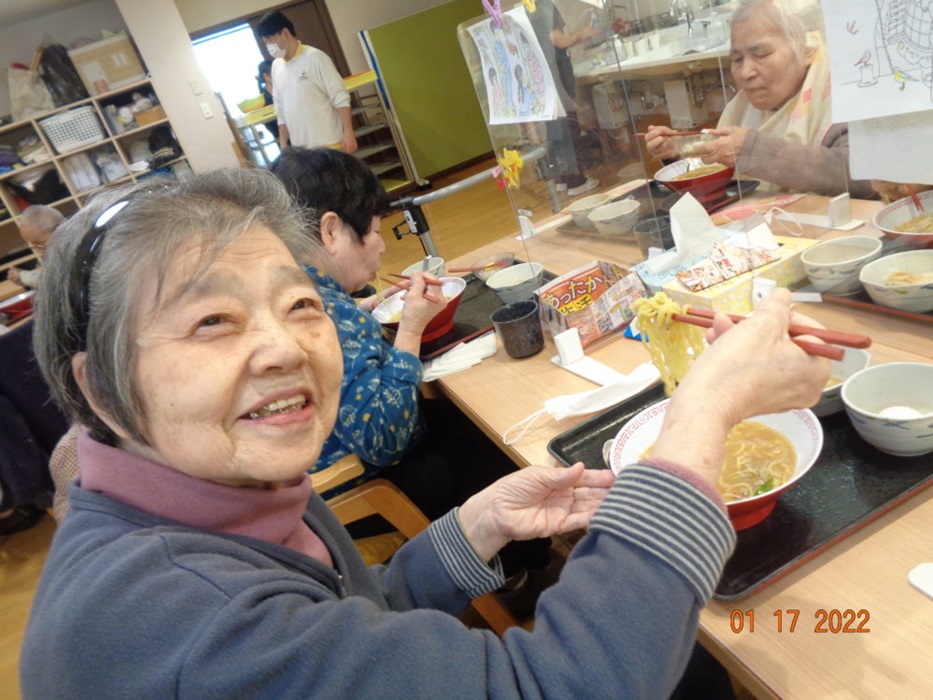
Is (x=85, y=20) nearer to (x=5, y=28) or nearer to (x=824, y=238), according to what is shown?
(x=5, y=28)

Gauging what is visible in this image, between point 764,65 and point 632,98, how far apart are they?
304mm

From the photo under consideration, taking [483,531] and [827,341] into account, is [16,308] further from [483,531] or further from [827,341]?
[827,341]

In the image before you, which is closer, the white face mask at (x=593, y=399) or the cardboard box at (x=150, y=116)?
the white face mask at (x=593, y=399)

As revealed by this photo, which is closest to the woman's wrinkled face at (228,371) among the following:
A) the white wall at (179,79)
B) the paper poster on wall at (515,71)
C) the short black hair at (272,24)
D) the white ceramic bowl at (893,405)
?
the white ceramic bowl at (893,405)

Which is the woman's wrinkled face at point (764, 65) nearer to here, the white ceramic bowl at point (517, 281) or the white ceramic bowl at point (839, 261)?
the white ceramic bowl at point (839, 261)

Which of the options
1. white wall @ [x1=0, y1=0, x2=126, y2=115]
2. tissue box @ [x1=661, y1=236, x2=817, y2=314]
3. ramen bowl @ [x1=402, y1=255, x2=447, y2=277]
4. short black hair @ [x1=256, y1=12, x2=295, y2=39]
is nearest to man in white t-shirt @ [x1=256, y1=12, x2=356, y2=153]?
short black hair @ [x1=256, y1=12, x2=295, y2=39]

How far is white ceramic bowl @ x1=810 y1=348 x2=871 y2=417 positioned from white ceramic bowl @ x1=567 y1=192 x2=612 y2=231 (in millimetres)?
1063

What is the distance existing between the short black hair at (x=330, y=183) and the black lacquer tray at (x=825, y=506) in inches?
52.6

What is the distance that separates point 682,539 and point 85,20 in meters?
8.00

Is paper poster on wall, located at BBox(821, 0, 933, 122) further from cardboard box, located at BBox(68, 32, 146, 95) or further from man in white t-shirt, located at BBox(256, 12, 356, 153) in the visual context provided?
cardboard box, located at BBox(68, 32, 146, 95)

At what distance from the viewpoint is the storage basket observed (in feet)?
19.8

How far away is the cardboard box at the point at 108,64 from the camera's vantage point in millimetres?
6051
